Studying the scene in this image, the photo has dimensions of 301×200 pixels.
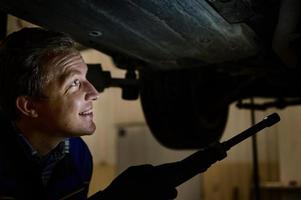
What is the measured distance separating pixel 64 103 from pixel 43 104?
4cm

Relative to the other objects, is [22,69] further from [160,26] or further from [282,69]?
[282,69]

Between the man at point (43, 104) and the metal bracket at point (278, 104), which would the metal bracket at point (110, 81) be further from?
the metal bracket at point (278, 104)

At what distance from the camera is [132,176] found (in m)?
0.78

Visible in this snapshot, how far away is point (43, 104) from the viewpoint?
0.85 m

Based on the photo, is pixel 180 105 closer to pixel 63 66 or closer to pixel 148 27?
pixel 148 27

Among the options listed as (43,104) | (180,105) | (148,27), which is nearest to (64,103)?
(43,104)

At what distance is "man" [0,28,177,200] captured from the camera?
0.83 meters

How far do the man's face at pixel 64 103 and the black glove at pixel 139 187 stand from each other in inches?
5.4

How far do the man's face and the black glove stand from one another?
0.14 metres

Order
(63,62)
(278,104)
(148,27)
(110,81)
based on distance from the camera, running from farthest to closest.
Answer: (278,104)
(110,81)
(148,27)
(63,62)

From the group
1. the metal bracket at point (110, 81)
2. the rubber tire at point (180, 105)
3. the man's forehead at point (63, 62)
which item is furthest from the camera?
the rubber tire at point (180, 105)

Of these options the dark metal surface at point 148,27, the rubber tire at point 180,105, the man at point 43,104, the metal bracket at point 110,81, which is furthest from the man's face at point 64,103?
the rubber tire at point 180,105

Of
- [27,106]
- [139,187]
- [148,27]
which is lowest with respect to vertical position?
[139,187]

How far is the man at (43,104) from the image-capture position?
83cm
